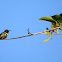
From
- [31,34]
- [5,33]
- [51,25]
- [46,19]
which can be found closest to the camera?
[31,34]

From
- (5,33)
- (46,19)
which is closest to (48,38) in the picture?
(46,19)

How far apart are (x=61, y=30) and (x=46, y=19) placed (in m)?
0.35

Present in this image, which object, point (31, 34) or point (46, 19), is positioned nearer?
point (31, 34)

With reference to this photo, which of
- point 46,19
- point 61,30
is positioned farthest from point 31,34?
point 61,30

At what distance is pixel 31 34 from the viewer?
5.05 feet

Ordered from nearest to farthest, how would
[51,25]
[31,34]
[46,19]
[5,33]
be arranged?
[31,34] < [46,19] < [51,25] < [5,33]

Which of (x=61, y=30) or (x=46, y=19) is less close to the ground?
(x=46, y=19)

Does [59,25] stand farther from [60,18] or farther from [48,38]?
[48,38]

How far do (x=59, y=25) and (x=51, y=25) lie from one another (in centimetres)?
12

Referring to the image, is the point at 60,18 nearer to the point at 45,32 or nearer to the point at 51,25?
the point at 51,25

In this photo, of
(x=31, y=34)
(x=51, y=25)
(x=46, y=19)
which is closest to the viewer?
(x=31, y=34)

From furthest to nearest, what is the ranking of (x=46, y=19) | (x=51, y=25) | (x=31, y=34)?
1. (x=51, y=25)
2. (x=46, y=19)
3. (x=31, y=34)

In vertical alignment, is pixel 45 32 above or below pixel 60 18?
below

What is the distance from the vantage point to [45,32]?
5.26 ft
